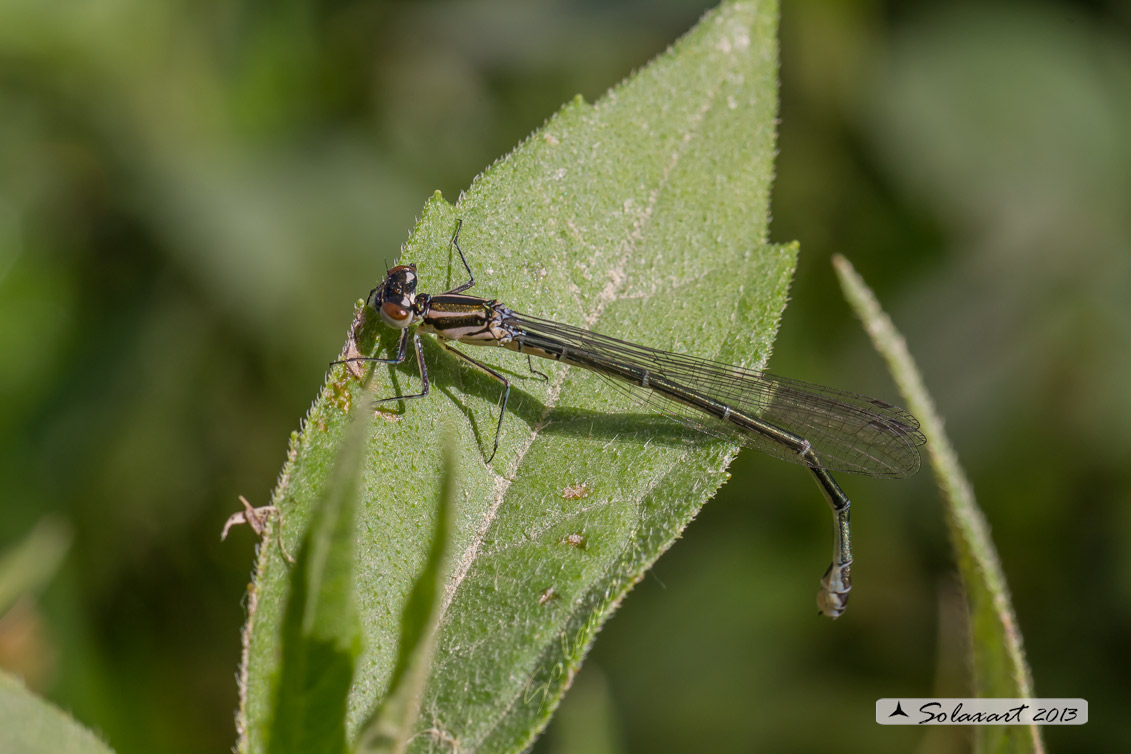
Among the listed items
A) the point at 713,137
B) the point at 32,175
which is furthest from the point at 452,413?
the point at 32,175

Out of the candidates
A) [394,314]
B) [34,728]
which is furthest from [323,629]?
[394,314]

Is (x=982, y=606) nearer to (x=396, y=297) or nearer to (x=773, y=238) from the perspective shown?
(x=396, y=297)

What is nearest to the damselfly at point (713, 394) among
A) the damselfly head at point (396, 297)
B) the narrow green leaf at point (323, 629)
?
the damselfly head at point (396, 297)

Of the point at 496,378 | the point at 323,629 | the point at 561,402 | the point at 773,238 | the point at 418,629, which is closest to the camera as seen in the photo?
the point at 418,629

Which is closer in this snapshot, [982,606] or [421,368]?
[982,606]

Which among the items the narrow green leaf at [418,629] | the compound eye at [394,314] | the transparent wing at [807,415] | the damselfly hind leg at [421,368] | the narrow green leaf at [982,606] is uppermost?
the transparent wing at [807,415]

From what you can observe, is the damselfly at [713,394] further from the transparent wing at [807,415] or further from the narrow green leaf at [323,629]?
the narrow green leaf at [323,629]

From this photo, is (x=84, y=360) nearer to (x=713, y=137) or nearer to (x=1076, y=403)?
(x=713, y=137)
